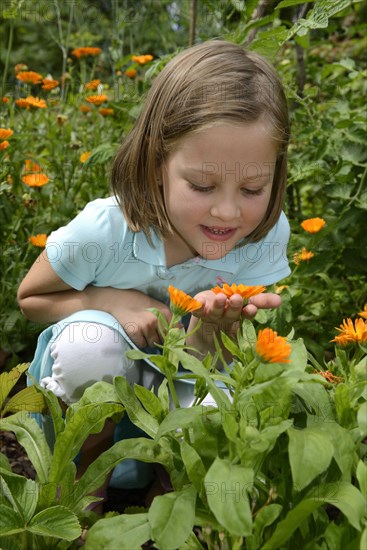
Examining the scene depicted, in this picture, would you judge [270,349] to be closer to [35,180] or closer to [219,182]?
[219,182]

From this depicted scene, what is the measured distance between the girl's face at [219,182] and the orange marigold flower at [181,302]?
356mm

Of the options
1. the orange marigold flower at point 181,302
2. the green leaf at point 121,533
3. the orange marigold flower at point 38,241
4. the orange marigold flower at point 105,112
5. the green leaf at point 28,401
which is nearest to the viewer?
the green leaf at point 121,533

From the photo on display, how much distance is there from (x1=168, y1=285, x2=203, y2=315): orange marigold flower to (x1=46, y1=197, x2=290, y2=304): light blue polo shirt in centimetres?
45

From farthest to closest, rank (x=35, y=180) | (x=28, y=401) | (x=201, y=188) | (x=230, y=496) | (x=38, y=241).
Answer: (x=35, y=180) < (x=38, y=241) < (x=201, y=188) < (x=28, y=401) < (x=230, y=496)

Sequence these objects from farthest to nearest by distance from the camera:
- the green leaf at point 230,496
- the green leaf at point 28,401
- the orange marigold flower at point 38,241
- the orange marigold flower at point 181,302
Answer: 1. the orange marigold flower at point 38,241
2. the green leaf at point 28,401
3. the orange marigold flower at point 181,302
4. the green leaf at point 230,496

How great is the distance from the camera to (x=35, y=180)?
2328mm

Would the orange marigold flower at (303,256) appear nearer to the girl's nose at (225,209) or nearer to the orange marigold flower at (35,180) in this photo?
the girl's nose at (225,209)

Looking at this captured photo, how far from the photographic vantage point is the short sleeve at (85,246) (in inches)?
70.7

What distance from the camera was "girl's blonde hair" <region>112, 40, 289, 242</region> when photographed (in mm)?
1676

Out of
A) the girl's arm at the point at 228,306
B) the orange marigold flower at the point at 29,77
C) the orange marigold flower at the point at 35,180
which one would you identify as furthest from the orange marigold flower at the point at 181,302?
the orange marigold flower at the point at 29,77

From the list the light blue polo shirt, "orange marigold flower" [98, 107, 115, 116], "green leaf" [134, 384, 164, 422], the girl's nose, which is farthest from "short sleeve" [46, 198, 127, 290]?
"orange marigold flower" [98, 107, 115, 116]

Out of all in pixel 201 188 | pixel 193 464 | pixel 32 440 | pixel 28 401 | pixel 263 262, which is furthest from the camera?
pixel 263 262

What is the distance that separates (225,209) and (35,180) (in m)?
0.89

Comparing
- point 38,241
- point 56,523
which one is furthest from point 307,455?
point 38,241
